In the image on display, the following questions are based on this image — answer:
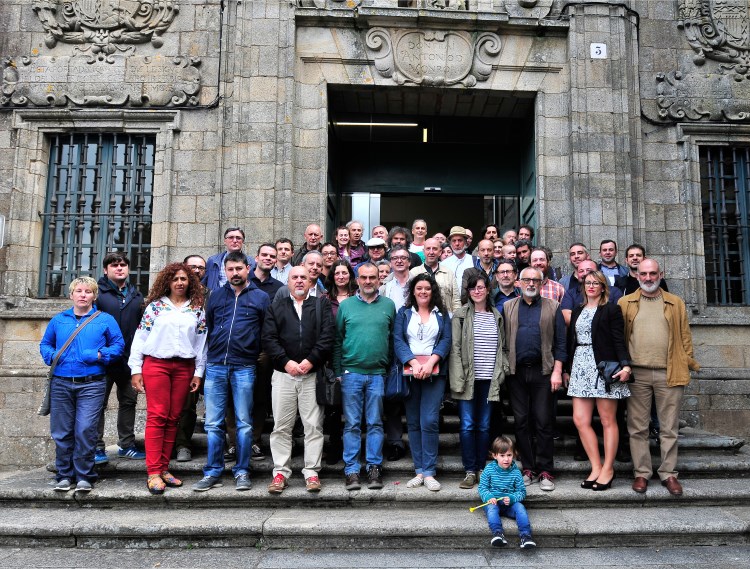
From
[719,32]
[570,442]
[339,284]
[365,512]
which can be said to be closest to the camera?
[365,512]

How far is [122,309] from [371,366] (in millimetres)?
2648

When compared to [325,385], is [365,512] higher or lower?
lower

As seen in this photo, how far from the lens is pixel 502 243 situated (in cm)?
793

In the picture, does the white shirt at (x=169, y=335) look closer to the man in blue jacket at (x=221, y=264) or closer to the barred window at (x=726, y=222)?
the man in blue jacket at (x=221, y=264)

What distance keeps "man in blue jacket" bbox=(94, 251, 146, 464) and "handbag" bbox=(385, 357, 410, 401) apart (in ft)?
8.61

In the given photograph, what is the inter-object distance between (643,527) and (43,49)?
32.8 ft

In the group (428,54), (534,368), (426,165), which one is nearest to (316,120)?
(428,54)

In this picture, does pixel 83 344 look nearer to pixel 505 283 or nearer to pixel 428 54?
pixel 505 283

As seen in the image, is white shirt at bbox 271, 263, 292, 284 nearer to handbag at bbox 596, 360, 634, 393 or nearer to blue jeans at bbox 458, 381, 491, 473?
blue jeans at bbox 458, 381, 491, 473

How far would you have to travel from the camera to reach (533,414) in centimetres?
620

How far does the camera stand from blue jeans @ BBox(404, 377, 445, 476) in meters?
5.97

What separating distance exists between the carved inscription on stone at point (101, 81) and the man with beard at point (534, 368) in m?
6.06

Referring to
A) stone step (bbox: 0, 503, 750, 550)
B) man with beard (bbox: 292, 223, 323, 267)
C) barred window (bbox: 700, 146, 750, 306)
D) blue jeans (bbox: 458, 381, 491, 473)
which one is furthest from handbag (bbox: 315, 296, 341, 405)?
barred window (bbox: 700, 146, 750, 306)

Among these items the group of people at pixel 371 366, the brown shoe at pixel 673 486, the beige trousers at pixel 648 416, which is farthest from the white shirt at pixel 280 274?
the brown shoe at pixel 673 486
